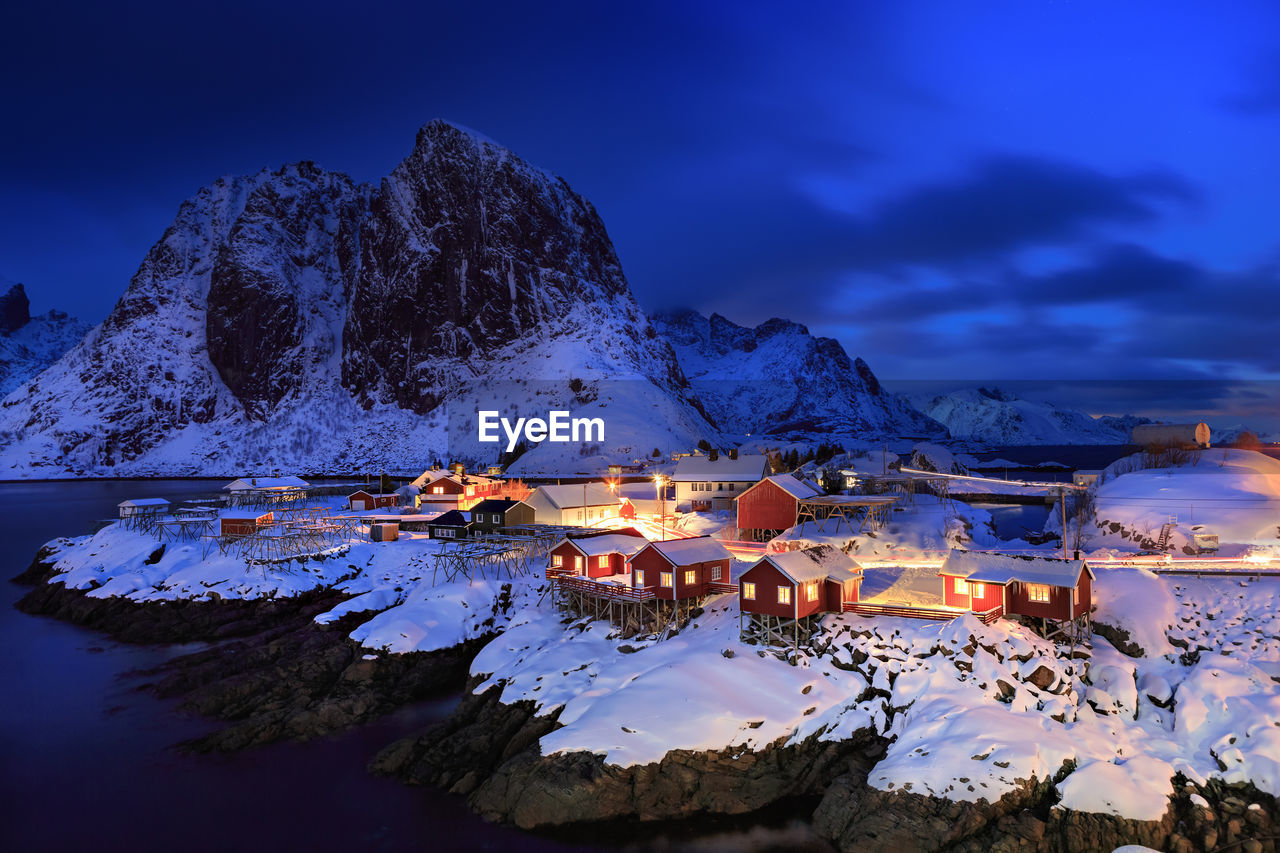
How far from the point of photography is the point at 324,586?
48719mm

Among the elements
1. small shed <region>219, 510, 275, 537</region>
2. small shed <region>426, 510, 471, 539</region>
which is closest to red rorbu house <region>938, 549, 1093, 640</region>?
small shed <region>426, 510, 471, 539</region>

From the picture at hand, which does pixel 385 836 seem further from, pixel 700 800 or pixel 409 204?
pixel 409 204

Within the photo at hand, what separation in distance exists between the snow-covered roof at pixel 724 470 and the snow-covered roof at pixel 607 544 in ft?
71.7

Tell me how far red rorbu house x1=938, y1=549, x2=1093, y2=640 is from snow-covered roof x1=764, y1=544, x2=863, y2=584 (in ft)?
14.1

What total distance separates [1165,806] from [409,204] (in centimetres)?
19838

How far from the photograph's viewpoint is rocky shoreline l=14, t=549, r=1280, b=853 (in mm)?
22000

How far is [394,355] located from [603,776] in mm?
173332

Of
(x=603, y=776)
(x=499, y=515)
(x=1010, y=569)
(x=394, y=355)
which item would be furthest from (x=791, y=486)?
(x=394, y=355)

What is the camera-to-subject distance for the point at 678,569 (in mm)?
35812

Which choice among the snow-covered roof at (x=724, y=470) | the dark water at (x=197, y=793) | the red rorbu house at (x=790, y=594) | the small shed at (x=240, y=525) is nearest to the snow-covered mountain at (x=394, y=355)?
the snow-covered roof at (x=724, y=470)

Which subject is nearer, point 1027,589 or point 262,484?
point 1027,589

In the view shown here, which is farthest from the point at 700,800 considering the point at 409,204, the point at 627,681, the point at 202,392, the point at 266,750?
the point at 202,392

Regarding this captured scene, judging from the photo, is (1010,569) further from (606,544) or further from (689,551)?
(606,544)

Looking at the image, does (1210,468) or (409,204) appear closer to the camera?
(1210,468)
